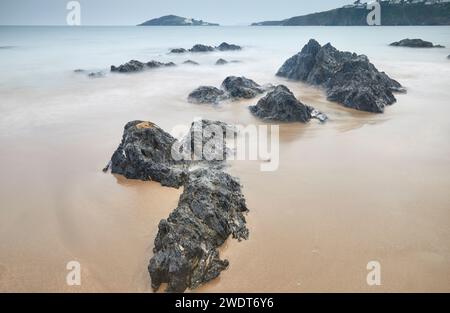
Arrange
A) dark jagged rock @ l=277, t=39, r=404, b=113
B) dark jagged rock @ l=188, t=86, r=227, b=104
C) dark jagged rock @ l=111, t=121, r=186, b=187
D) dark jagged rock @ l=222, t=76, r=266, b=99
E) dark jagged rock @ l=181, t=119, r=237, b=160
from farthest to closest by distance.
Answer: dark jagged rock @ l=222, t=76, r=266, b=99, dark jagged rock @ l=188, t=86, r=227, b=104, dark jagged rock @ l=277, t=39, r=404, b=113, dark jagged rock @ l=181, t=119, r=237, b=160, dark jagged rock @ l=111, t=121, r=186, b=187

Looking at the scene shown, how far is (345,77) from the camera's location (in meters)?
17.3

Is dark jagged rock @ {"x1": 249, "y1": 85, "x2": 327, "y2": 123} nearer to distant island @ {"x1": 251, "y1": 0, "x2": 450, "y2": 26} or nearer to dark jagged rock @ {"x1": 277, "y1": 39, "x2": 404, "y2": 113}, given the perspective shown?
dark jagged rock @ {"x1": 277, "y1": 39, "x2": 404, "y2": 113}

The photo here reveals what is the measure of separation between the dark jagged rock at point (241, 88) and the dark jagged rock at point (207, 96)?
0.51 m

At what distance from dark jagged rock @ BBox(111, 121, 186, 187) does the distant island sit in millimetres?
147675

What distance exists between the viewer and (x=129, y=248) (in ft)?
19.1

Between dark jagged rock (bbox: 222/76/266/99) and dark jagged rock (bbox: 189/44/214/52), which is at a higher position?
dark jagged rock (bbox: 189/44/214/52)

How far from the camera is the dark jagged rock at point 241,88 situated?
1670cm

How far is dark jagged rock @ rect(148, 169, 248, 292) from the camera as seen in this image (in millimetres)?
4930

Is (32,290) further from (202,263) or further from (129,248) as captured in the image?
(202,263)

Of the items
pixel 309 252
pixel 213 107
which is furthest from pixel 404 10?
pixel 309 252

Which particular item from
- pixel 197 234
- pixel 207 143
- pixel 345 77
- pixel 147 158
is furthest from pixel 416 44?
pixel 197 234

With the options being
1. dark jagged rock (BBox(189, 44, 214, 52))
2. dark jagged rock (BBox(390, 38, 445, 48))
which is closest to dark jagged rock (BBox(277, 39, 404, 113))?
dark jagged rock (BBox(189, 44, 214, 52))

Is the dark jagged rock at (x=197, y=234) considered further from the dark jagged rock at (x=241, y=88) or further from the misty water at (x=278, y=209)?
the dark jagged rock at (x=241, y=88)
